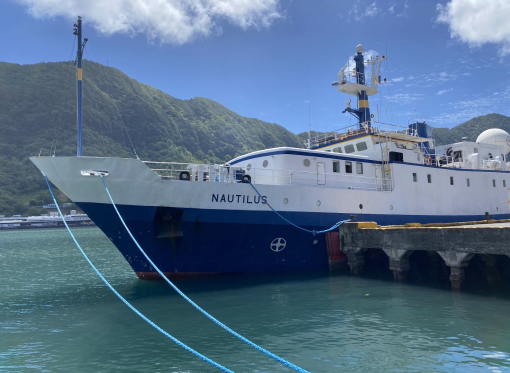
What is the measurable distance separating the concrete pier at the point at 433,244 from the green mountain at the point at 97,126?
103464 millimetres

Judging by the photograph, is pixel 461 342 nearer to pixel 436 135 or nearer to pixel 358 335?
pixel 358 335

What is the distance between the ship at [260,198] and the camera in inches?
480

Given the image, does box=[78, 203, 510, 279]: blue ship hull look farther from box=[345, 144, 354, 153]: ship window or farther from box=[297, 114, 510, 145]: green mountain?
box=[297, 114, 510, 145]: green mountain

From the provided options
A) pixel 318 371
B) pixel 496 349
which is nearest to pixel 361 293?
pixel 496 349

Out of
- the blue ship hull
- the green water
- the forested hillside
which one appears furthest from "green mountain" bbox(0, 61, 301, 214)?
the green water

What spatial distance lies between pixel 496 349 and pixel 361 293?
5.19m

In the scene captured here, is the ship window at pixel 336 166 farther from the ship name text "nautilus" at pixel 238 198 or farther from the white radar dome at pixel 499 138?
the white radar dome at pixel 499 138

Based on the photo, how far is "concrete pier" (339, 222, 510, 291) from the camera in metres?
10.4

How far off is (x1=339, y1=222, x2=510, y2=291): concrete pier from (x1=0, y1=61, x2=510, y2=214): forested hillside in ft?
359

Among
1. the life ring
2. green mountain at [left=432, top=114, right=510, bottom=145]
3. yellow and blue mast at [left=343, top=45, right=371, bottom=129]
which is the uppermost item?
green mountain at [left=432, top=114, right=510, bottom=145]

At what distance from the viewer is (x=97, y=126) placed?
133625 millimetres

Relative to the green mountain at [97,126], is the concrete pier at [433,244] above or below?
below

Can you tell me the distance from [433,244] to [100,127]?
141m

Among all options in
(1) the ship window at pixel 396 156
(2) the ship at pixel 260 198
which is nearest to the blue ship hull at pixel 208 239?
(2) the ship at pixel 260 198
